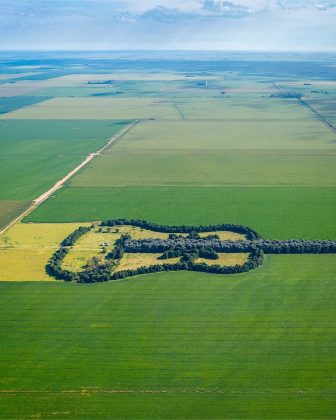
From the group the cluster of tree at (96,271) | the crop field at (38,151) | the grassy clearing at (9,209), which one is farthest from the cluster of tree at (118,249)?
the crop field at (38,151)

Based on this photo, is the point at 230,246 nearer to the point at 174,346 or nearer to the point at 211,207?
the point at 211,207

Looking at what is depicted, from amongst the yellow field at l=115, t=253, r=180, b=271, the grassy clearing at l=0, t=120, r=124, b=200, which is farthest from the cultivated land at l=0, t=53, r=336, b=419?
the grassy clearing at l=0, t=120, r=124, b=200

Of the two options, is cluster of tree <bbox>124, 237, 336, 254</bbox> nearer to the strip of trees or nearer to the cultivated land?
the strip of trees

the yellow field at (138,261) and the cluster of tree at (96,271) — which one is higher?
the cluster of tree at (96,271)

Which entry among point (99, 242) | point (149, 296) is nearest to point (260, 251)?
point (149, 296)

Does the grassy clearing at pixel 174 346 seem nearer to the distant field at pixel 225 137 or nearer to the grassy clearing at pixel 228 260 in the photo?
the grassy clearing at pixel 228 260

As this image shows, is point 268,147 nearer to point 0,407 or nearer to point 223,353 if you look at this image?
point 223,353
